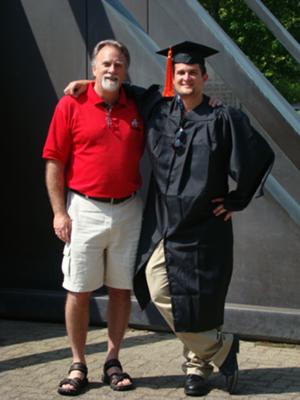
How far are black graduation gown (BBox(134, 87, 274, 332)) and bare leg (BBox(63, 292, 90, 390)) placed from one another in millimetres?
426

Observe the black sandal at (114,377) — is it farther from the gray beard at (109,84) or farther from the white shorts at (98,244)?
the gray beard at (109,84)

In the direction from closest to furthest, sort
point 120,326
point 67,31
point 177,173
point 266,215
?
point 177,173 → point 120,326 → point 266,215 → point 67,31

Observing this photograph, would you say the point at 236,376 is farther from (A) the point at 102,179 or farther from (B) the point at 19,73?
(B) the point at 19,73

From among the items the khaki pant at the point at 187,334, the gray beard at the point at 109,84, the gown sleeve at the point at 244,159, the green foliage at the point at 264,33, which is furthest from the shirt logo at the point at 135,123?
the green foliage at the point at 264,33

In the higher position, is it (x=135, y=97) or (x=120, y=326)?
(x=135, y=97)

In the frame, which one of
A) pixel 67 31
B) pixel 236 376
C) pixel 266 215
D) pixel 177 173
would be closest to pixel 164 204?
pixel 177 173

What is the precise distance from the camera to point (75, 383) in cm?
483

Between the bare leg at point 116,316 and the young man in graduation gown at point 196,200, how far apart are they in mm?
209

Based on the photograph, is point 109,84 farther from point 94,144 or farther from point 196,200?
point 196,200

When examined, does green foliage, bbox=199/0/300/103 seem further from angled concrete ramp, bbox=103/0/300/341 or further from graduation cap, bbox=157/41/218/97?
graduation cap, bbox=157/41/218/97

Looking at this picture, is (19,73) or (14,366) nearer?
(14,366)

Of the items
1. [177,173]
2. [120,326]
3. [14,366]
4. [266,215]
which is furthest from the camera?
[266,215]

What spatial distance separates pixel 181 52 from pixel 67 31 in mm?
2003

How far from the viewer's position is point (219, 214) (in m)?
4.74
